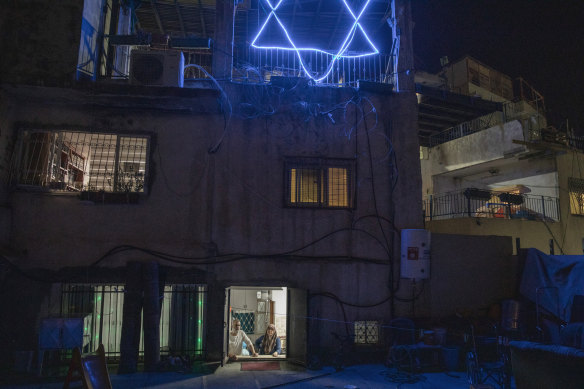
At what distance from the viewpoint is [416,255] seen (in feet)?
32.0

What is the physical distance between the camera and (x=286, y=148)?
10.3m

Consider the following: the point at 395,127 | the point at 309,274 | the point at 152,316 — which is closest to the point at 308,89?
the point at 395,127

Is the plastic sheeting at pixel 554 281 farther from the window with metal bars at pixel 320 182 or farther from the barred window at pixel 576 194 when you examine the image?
the barred window at pixel 576 194

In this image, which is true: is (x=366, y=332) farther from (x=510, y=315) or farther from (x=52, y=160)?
(x=52, y=160)

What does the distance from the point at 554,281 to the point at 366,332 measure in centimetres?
540

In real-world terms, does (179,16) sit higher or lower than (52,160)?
higher

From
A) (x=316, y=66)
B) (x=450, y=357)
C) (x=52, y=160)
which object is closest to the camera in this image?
(x=450, y=357)

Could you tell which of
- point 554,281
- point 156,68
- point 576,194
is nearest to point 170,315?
point 156,68

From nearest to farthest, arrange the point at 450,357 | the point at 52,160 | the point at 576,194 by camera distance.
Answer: the point at 450,357
the point at 52,160
the point at 576,194

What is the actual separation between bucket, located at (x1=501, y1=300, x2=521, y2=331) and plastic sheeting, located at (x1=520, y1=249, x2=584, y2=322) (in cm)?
54

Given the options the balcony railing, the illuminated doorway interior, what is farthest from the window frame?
the balcony railing

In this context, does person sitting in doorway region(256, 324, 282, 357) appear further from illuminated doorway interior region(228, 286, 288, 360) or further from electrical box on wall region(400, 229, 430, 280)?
electrical box on wall region(400, 229, 430, 280)

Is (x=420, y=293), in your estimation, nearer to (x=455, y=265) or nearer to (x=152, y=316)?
(x=455, y=265)

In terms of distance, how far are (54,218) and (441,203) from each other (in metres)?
17.3
